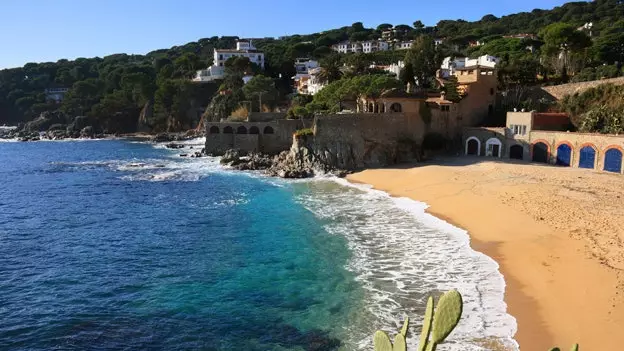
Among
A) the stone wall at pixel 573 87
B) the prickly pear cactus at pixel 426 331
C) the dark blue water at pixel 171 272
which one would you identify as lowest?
the dark blue water at pixel 171 272

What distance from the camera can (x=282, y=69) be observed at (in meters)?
93.5

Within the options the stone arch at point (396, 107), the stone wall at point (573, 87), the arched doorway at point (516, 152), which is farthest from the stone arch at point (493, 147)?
the stone wall at point (573, 87)

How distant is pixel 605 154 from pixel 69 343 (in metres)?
34.0

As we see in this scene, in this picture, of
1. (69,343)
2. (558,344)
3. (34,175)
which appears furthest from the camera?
(34,175)

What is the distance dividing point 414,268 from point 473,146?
87.0 ft

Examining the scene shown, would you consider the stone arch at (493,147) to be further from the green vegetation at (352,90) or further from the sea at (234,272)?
the sea at (234,272)

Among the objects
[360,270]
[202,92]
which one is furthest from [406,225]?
[202,92]

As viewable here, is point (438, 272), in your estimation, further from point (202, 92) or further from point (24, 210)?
point (202, 92)

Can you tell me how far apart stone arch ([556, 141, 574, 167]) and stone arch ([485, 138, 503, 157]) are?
192 inches

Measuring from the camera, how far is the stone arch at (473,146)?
4144 centimetres

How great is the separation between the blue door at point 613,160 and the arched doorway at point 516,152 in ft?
22.5

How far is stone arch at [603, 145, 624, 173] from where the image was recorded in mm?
31781

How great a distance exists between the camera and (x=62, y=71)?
127000 mm

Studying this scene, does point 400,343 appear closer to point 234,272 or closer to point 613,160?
point 234,272
